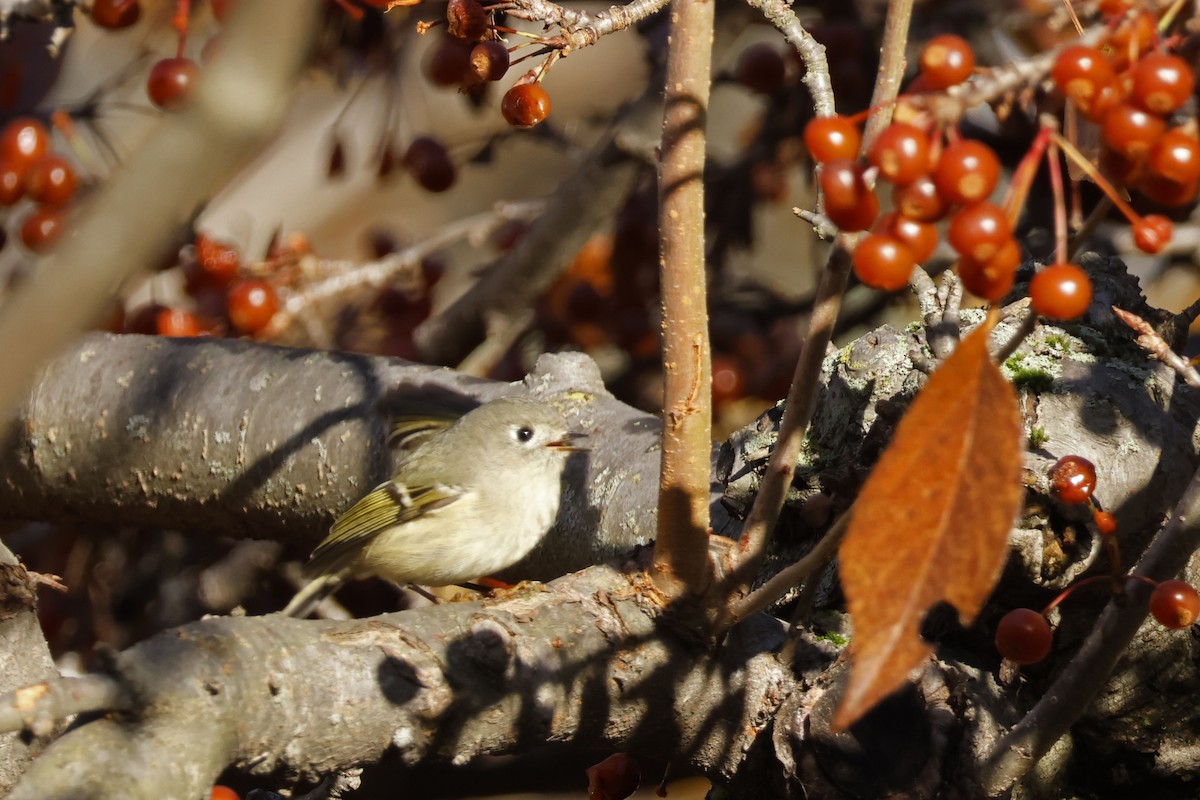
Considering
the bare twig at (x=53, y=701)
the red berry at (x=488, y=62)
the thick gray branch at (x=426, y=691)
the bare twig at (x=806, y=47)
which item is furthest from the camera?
the red berry at (x=488, y=62)

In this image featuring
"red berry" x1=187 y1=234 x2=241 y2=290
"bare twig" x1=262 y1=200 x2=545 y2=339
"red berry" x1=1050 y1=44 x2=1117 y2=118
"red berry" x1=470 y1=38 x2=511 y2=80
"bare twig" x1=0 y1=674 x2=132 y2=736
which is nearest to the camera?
"red berry" x1=1050 y1=44 x2=1117 y2=118

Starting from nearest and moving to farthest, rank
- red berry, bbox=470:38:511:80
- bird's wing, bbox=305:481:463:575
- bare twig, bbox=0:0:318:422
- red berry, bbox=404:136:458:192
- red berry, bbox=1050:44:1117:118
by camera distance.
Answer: bare twig, bbox=0:0:318:422 → red berry, bbox=1050:44:1117:118 → red berry, bbox=470:38:511:80 → bird's wing, bbox=305:481:463:575 → red berry, bbox=404:136:458:192

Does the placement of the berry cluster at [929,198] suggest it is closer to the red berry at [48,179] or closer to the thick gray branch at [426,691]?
the thick gray branch at [426,691]

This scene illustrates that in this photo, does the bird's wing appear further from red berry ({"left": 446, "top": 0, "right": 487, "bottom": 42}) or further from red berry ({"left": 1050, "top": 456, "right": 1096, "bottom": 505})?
red berry ({"left": 1050, "top": 456, "right": 1096, "bottom": 505})

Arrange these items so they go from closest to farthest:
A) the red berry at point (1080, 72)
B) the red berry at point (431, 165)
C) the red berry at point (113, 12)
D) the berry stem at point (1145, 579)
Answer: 1. the red berry at point (1080, 72)
2. the berry stem at point (1145, 579)
3. the red berry at point (113, 12)
4. the red berry at point (431, 165)

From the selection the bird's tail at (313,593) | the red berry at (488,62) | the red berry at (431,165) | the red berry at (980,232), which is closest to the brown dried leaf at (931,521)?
the red berry at (980,232)

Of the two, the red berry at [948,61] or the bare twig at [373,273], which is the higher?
the red berry at [948,61]

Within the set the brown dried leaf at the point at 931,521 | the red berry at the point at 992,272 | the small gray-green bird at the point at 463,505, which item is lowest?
the small gray-green bird at the point at 463,505

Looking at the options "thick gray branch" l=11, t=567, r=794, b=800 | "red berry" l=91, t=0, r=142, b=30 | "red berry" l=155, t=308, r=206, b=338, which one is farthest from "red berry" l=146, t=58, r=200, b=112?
"thick gray branch" l=11, t=567, r=794, b=800

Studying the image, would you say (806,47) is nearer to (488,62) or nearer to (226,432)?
(488,62)
